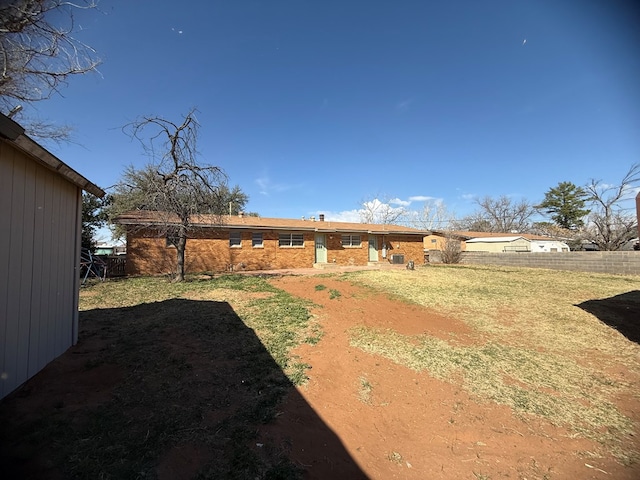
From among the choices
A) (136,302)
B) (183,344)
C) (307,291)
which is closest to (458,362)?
(183,344)

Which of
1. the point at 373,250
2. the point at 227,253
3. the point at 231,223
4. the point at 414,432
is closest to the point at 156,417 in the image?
the point at 414,432

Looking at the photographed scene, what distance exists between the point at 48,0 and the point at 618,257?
24.2 m

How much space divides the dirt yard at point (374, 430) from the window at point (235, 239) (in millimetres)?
11996

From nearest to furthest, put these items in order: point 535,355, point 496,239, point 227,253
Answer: point 535,355 < point 227,253 < point 496,239

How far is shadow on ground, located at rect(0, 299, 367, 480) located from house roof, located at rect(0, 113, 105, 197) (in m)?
2.53

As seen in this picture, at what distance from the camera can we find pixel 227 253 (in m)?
16.4

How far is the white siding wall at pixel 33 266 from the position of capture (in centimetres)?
304

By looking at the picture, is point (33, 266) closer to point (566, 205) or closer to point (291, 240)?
point (291, 240)

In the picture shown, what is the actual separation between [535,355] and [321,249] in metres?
14.4

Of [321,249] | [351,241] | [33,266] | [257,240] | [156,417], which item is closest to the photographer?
[156,417]

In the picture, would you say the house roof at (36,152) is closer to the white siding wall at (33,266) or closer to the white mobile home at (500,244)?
the white siding wall at (33,266)

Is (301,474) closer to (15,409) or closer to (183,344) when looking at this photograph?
(15,409)

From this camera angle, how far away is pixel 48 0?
664 centimetres

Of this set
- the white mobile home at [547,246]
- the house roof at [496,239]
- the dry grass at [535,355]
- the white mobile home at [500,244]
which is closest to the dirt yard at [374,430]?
the dry grass at [535,355]
